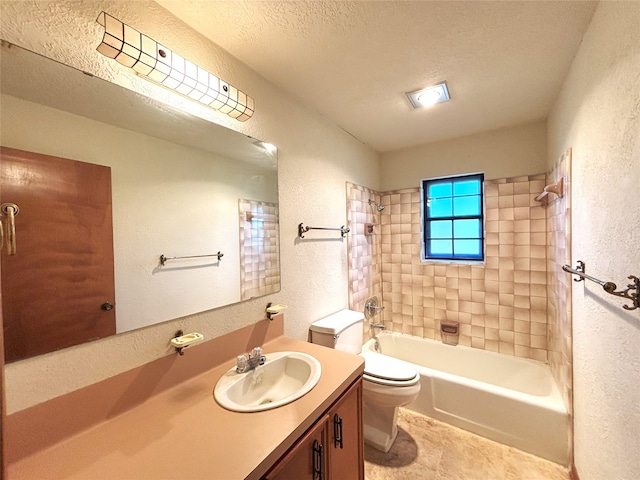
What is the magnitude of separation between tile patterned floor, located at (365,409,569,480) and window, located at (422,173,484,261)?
5.09ft

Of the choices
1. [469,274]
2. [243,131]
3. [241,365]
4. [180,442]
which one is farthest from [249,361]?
[469,274]

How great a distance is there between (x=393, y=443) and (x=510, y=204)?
225 centimetres

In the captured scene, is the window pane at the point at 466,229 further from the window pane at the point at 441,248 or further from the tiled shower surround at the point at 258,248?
the tiled shower surround at the point at 258,248

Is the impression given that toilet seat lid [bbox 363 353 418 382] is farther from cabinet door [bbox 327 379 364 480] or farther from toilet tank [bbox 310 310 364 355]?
cabinet door [bbox 327 379 364 480]

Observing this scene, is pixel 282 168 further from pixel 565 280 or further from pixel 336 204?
pixel 565 280

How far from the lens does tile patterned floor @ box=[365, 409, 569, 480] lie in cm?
160

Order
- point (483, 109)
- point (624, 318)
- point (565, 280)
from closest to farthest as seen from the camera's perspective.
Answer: point (624, 318) → point (565, 280) → point (483, 109)

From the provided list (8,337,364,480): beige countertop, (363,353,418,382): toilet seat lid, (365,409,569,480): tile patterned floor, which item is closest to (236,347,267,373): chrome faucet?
(8,337,364,480): beige countertop

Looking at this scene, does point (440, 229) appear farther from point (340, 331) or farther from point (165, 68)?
point (165, 68)

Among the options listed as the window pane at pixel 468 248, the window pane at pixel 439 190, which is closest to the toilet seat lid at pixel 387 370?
the window pane at pixel 468 248

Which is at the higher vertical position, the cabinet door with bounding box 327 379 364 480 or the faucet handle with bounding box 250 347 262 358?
the faucet handle with bounding box 250 347 262 358

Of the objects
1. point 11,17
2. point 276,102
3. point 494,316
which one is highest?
point 276,102

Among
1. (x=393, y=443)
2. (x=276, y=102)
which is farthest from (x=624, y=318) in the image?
(x=276, y=102)

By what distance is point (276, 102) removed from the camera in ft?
5.45
